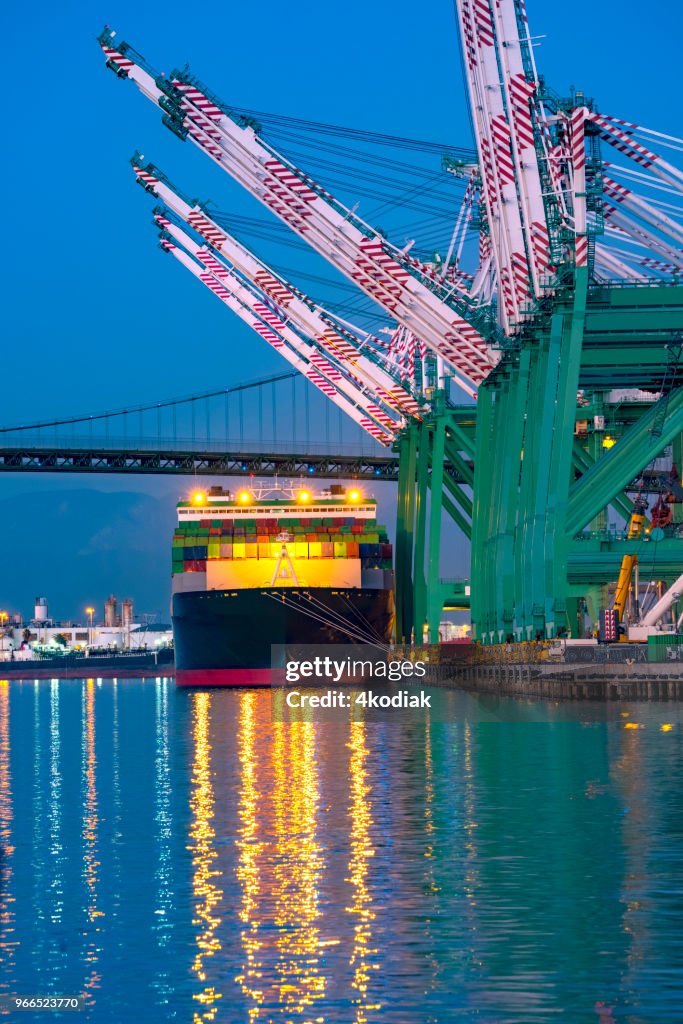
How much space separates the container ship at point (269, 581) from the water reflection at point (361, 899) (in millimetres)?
48259

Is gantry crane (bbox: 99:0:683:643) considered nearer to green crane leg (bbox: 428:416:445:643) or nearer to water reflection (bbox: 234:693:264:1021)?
green crane leg (bbox: 428:416:445:643)

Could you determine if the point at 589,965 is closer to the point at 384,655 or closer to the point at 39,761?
the point at 39,761

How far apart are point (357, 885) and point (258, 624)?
2451 inches

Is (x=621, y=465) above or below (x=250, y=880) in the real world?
above

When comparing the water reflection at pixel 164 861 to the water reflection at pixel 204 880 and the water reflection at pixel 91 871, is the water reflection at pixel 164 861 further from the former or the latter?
the water reflection at pixel 91 871

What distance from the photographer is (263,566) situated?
286 feet

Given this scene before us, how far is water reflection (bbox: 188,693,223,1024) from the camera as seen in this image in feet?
49.2

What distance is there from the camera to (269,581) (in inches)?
3398

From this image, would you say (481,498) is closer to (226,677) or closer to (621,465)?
(621,465)

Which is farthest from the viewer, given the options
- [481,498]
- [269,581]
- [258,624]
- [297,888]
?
[269,581]

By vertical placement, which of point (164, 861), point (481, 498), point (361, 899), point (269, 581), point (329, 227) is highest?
point (329, 227)

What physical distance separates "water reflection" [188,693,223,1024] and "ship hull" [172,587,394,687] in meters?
42.0

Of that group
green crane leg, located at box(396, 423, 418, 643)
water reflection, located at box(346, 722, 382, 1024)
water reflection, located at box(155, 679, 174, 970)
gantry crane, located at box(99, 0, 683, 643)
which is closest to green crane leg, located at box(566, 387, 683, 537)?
gantry crane, located at box(99, 0, 683, 643)

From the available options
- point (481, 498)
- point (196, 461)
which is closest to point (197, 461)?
point (196, 461)
